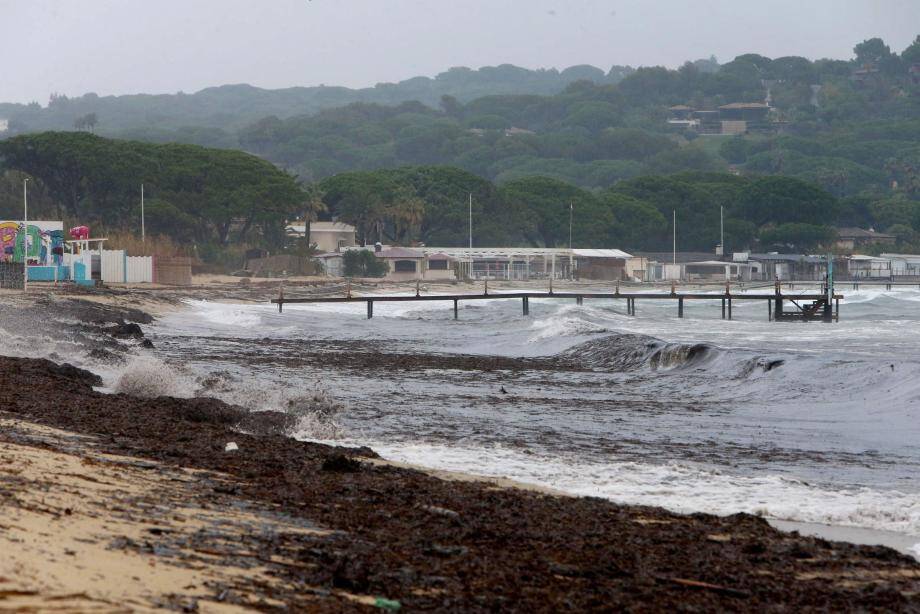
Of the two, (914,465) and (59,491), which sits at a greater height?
(59,491)

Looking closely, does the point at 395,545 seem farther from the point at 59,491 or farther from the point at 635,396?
the point at 635,396

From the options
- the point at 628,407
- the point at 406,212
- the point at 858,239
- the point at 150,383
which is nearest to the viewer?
the point at 150,383

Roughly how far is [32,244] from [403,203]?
2307 inches

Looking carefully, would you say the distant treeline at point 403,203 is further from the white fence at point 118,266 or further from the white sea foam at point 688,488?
the white sea foam at point 688,488

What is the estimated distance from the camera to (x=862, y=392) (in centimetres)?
2166

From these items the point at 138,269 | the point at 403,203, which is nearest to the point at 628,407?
the point at 138,269

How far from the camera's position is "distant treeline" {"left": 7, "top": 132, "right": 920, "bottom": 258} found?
300 ft

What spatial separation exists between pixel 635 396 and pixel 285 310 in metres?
37.1

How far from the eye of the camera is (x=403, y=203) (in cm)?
11112

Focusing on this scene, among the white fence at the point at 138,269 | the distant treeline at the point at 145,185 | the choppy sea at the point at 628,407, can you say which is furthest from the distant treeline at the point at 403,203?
the choppy sea at the point at 628,407

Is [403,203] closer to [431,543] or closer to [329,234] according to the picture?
[329,234]

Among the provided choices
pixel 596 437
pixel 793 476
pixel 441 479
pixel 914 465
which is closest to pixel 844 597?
pixel 441 479

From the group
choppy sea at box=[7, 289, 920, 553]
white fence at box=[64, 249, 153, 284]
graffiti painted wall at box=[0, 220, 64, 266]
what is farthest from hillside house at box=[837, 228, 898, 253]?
graffiti painted wall at box=[0, 220, 64, 266]

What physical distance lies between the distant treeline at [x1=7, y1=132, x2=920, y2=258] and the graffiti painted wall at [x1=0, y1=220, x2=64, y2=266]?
107 feet
